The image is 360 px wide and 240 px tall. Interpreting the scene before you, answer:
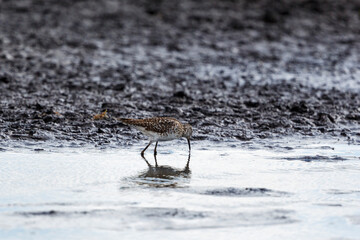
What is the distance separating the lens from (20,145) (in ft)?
36.1

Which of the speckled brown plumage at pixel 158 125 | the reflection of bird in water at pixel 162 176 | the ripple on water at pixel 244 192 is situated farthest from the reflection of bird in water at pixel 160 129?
the ripple on water at pixel 244 192

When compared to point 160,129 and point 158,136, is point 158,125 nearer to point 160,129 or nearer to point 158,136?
point 160,129

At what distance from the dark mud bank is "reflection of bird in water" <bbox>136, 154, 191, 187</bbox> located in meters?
1.84

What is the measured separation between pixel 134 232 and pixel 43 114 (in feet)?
20.3

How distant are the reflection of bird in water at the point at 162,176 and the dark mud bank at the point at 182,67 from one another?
6.04 feet

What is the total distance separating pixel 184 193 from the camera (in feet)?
28.1

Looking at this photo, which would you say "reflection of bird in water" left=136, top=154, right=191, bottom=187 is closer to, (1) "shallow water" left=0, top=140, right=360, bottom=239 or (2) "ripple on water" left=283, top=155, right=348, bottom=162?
(1) "shallow water" left=0, top=140, right=360, bottom=239

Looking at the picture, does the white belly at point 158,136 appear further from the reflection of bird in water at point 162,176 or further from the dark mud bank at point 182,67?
the reflection of bird in water at point 162,176

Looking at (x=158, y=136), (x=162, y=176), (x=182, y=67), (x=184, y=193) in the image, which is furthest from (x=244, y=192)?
(x=182, y=67)

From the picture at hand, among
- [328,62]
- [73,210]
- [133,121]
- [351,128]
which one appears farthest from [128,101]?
[328,62]

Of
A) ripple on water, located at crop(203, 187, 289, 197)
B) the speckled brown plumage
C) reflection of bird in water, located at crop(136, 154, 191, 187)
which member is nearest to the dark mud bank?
Answer: the speckled brown plumage

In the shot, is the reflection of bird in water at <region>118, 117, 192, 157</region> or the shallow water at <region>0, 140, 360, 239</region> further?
the reflection of bird in water at <region>118, 117, 192, 157</region>

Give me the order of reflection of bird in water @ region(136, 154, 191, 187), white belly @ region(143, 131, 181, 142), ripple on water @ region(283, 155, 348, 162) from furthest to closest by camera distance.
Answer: white belly @ region(143, 131, 181, 142), ripple on water @ region(283, 155, 348, 162), reflection of bird in water @ region(136, 154, 191, 187)

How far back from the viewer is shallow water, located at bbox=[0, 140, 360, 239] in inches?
283
